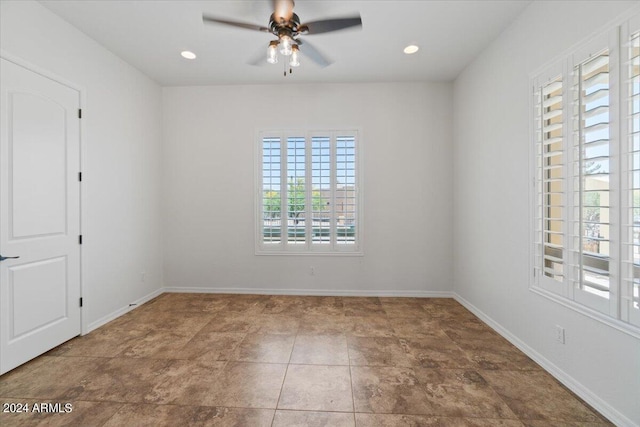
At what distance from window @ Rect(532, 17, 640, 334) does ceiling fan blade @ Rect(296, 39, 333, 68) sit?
1.89 m

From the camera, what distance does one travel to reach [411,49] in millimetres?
3252

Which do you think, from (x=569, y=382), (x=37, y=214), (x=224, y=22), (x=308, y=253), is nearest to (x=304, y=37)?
(x=224, y=22)

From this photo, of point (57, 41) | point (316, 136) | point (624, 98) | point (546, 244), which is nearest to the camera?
point (624, 98)

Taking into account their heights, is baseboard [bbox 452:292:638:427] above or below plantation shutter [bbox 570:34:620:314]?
below

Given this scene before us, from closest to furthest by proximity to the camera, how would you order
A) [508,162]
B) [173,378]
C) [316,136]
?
1. [173,378]
2. [508,162]
3. [316,136]

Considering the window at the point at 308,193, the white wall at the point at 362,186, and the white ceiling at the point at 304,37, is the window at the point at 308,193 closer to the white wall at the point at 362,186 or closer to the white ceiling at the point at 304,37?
the white wall at the point at 362,186

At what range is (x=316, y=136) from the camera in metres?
4.22

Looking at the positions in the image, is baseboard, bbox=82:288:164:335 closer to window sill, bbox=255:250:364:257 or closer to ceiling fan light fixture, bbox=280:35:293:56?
window sill, bbox=255:250:364:257

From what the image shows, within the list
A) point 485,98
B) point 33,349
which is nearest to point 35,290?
point 33,349

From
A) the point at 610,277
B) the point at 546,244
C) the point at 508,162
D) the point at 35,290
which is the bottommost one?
the point at 35,290

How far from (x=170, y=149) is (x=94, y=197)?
1.46 m

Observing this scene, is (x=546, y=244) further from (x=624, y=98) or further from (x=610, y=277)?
(x=624, y=98)

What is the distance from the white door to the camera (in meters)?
2.27

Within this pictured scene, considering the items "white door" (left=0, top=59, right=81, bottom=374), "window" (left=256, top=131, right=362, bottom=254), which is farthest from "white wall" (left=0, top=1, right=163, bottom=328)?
"window" (left=256, top=131, right=362, bottom=254)
